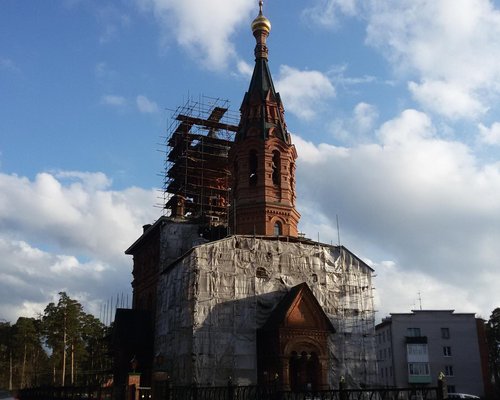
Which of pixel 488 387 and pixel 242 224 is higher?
pixel 242 224

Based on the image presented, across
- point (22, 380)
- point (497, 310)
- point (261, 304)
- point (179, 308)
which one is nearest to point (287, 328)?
point (261, 304)

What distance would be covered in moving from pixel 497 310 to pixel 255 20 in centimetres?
3714

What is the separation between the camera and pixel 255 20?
38.8 metres

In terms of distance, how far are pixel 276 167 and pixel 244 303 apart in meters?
9.51

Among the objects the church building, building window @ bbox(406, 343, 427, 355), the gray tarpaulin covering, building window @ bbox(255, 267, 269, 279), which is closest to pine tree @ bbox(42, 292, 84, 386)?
the church building

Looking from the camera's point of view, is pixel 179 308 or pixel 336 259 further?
pixel 336 259

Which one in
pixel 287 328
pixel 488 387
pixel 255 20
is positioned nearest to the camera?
pixel 287 328

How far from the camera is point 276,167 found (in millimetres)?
34469

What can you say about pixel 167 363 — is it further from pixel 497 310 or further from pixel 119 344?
pixel 497 310

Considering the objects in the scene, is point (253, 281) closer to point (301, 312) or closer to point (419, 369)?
point (301, 312)

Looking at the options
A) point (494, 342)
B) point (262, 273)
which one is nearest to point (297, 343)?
point (262, 273)

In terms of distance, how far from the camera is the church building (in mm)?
27688

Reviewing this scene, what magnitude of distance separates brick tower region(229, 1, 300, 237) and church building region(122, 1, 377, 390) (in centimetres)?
7

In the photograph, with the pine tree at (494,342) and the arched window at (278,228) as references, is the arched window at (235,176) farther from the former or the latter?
the pine tree at (494,342)
